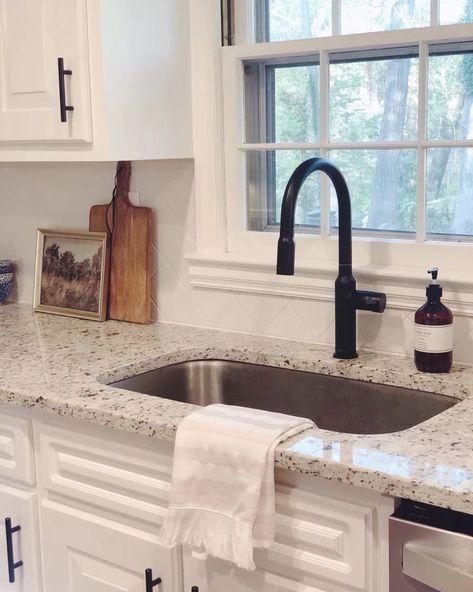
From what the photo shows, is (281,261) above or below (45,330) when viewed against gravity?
above

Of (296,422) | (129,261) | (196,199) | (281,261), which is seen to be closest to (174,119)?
(196,199)

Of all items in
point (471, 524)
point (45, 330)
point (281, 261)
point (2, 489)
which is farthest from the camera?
point (45, 330)

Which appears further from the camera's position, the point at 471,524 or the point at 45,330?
the point at 45,330

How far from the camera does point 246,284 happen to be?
2.17 meters

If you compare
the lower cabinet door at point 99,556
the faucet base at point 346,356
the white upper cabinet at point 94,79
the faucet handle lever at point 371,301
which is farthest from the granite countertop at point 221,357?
the white upper cabinet at point 94,79

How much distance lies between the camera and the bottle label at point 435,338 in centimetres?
176

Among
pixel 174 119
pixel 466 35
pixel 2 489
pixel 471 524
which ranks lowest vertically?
pixel 2 489

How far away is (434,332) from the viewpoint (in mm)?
1759

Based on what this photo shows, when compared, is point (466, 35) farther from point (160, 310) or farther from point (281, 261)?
point (160, 310)

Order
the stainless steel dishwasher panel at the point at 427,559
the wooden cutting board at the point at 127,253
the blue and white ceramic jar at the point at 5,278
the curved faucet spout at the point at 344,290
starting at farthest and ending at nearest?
1. the blue and white ceramic jar at the point at 5,278
2. the wooden cutting board at the point at 127,253
3. the curved faucet spout at the point at 344,290
4. the stainless steel dishwasher panel at the point at 427,559

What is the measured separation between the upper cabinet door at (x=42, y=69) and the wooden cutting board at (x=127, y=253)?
338 millimetres

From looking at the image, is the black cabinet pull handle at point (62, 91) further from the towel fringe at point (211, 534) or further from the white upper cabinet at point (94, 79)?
the towel fringe at point (211, 534)

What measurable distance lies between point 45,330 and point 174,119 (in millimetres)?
657

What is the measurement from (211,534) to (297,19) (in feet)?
4.09
